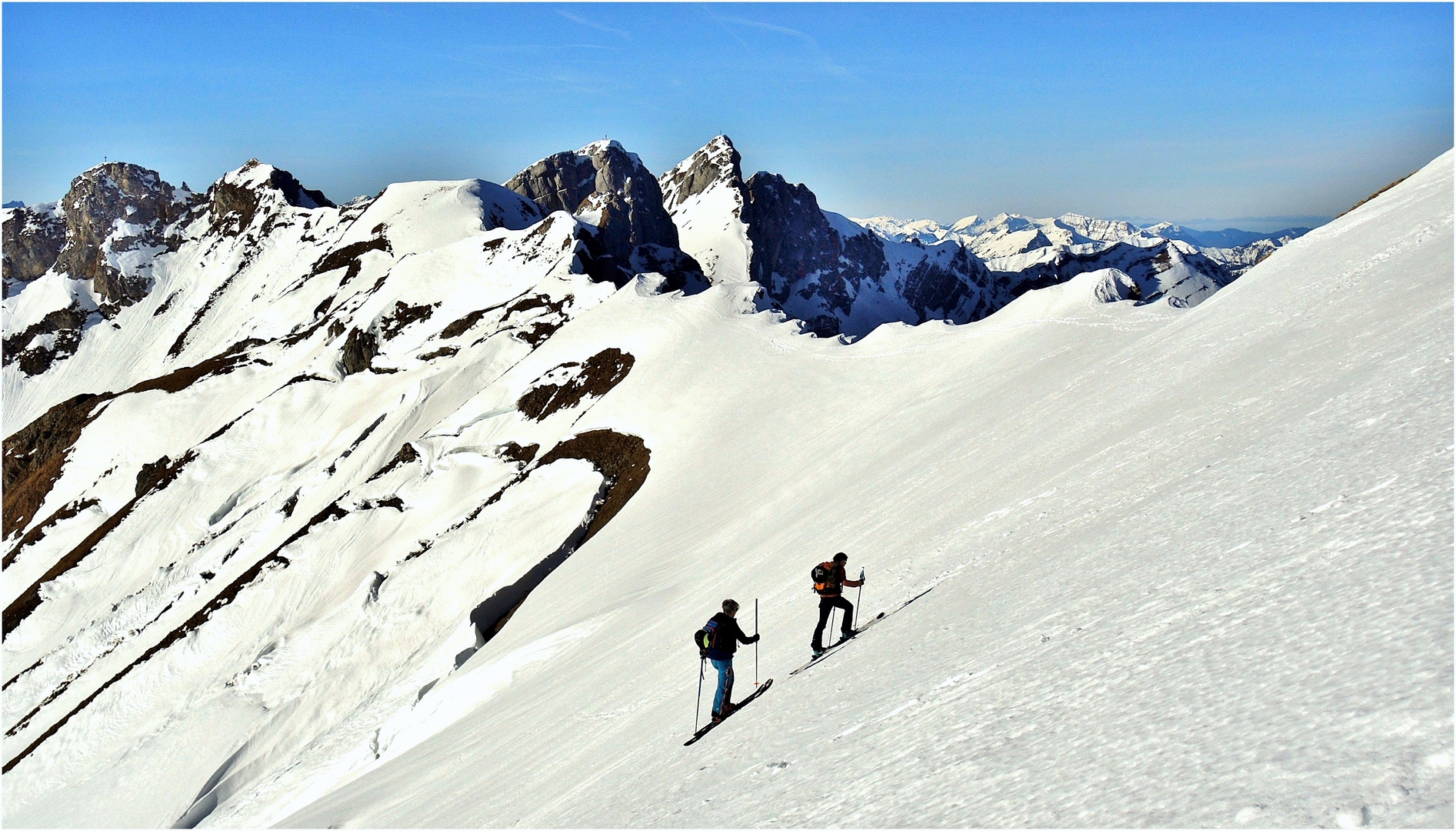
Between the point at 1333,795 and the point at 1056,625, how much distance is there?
17.6 feet

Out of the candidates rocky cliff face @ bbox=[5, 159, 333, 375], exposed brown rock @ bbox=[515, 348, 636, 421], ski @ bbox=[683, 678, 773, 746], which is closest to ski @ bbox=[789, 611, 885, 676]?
ski @ bbox=[683, 678, 773, 746]

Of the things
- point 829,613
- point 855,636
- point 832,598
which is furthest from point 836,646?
point 832,598

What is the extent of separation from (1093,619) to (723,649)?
6.48 metres

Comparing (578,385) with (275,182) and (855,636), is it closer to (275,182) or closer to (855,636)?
(855,636)

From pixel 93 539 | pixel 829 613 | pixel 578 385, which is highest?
pixel 93 539

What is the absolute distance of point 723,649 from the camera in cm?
1564

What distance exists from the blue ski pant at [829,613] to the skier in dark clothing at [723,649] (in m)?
1.67

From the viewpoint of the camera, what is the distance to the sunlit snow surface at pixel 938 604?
8414 mm

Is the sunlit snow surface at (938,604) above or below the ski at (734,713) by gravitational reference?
above

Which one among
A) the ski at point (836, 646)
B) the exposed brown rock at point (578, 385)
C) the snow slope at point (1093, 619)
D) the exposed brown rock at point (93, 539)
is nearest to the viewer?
the snow slope at point (1093, 619)

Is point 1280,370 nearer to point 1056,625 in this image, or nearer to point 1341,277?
point 1341,277

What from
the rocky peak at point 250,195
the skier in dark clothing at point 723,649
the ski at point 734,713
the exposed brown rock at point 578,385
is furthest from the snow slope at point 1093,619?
the rocky peak at point 250,195

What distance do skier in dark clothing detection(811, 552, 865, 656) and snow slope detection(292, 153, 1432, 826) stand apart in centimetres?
85

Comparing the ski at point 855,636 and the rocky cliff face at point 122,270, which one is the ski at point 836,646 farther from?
the rocky cliff face at point 122,270
